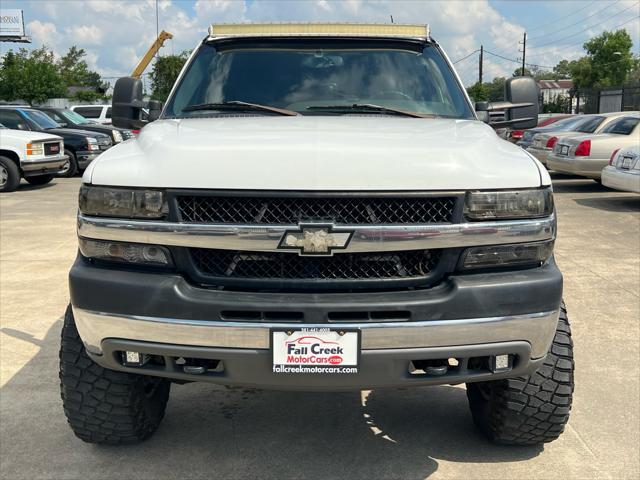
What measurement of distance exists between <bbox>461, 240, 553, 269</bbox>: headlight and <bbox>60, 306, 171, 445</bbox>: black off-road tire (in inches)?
61.5

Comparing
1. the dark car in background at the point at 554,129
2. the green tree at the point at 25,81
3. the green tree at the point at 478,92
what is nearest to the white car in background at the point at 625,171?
the dark car in background at the point at 554,129

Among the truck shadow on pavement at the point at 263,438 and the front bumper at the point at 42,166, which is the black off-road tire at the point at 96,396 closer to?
the truck shadow on pavement at the point at 263,438

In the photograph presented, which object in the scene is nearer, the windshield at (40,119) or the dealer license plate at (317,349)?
the dealer license plate at (317,349)

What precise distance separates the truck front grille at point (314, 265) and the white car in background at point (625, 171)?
943cm

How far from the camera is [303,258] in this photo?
2701 millimetres

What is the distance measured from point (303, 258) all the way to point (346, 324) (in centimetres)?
31

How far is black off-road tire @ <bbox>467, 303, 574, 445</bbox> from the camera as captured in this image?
3.15 metres

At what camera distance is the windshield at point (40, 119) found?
54.7 ft

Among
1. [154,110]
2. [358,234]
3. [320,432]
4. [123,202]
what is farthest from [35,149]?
[358,234]

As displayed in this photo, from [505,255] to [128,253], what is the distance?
4.75 ft

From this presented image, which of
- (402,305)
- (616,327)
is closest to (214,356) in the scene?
(402,305)

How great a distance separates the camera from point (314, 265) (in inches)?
107

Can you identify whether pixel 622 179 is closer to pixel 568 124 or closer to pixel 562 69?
pixel 568 124

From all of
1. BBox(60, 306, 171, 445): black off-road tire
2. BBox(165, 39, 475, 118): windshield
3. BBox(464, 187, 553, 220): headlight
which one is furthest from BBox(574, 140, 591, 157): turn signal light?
BBox(60, 306, 171, 445): black off-road tire
